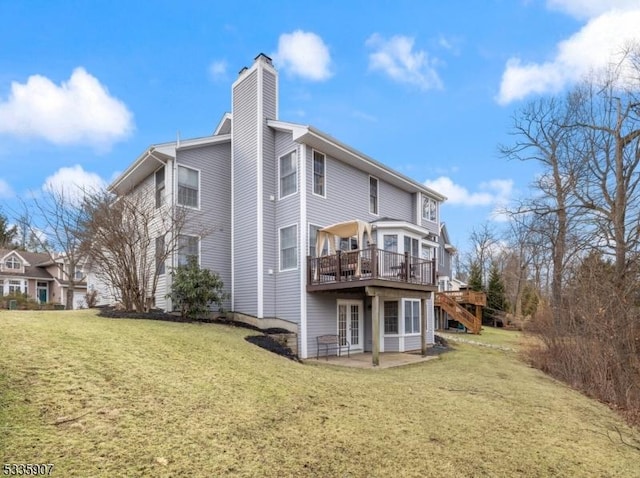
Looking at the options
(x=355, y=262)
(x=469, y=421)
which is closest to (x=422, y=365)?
(x=355, y=262)

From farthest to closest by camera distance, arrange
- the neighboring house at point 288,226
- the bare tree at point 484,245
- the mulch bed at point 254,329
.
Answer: the bare tree at point 484,245 → the neighboring house at point 288,226 → the mulch bed at point 254,329

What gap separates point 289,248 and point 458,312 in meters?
16.2

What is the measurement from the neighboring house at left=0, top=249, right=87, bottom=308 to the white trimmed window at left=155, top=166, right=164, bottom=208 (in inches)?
871

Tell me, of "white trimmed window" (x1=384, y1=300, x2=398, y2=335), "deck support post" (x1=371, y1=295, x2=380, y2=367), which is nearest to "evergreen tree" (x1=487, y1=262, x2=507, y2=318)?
"white trimmed window" (x1=384, y1=300, x2=398, y2=335)

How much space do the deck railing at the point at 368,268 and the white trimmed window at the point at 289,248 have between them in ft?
2.06

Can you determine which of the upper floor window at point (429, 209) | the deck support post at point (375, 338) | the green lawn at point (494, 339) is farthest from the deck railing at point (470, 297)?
the deck support post at point (375, 338)

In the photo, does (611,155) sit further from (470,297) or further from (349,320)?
(470,297)

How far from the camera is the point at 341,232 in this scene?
13.3 m

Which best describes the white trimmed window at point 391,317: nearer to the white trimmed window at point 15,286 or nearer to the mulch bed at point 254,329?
the mulch bed at point 254,329

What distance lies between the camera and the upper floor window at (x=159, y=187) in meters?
14.5

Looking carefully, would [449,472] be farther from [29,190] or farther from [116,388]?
[29,190]

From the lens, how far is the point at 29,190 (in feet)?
52.3

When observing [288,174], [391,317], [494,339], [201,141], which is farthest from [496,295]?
[201,141]

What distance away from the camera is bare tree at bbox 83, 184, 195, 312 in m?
12.0
